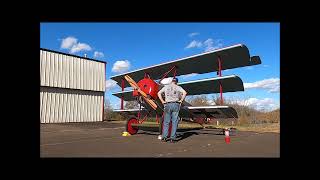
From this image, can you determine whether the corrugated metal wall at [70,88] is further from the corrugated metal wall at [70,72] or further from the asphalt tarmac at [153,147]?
the asphalt tarmac at [153,147]

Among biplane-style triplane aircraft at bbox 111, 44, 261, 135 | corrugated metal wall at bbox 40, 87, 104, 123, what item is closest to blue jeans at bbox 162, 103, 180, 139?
biplane-style triplane aircraft at bbox 111, 44, 261, 135

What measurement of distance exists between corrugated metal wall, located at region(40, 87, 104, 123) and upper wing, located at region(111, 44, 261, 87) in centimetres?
1178

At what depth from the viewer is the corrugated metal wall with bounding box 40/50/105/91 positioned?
22922mm

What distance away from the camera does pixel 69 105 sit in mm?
24656

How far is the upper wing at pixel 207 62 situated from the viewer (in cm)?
991

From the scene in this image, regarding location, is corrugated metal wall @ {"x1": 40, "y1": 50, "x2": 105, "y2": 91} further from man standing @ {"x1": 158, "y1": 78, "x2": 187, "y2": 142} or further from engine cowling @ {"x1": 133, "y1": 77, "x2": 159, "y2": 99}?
man standing @ {"x1": 158, "y1": 78, "x2": 187, "y2": 142}

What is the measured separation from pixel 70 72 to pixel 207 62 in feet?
54.9

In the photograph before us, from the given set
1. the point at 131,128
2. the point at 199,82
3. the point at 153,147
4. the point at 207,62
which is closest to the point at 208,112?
the point at 199,82

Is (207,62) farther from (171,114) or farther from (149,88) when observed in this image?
(171,114)

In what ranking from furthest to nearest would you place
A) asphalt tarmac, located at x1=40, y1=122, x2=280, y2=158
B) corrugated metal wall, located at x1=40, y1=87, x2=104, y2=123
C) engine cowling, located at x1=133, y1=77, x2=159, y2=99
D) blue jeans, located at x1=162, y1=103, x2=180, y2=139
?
corrugated metal wall, located at x1=40, y1=87, x2=104, y2=123
engine cowling, located at x1=133, y1=77, x2=159, y2=99
blue jeans, located at x1=162, y1=103, x2=180, y2=139
asphalt tarmac, located at x1=40, y1=122, x2=280, y2=158
